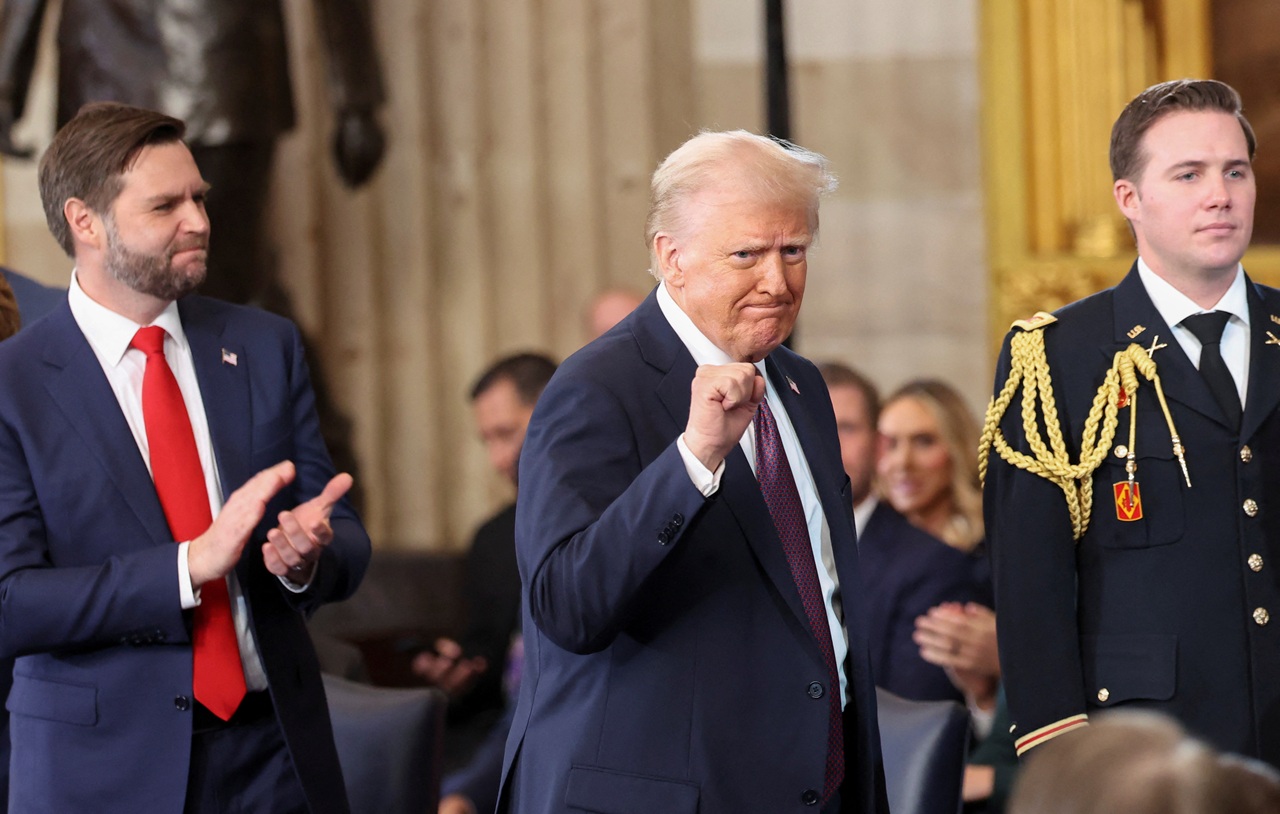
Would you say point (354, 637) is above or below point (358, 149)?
below

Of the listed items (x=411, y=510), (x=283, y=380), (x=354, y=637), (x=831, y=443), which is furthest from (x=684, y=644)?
(x=411, y=510)

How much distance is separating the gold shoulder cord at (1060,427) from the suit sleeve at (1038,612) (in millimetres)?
24

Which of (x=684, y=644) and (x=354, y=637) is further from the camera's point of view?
(x=354, y=637)

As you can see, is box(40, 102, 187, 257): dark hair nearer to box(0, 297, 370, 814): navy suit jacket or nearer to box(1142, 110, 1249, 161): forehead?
box(0, 297, 370, 814): navy suit jacket

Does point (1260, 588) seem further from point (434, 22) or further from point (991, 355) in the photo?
point (434, 22)

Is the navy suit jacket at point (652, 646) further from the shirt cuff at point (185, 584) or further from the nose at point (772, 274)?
the shirt cuff at point (185, 584)

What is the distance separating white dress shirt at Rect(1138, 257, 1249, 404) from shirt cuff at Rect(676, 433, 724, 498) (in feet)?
2.96

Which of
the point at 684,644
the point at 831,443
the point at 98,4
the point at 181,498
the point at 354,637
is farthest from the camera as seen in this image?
the point at 354,637

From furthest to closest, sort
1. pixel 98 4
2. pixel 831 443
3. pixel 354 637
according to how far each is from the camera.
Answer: pixel 354 637
pixel 98 4
pixel 831 443

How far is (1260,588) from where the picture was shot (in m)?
2.48

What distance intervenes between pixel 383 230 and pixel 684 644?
416 centimetres

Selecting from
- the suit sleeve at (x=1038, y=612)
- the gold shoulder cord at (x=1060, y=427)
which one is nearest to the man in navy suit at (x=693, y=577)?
the suit sleeve at (x=1038, y=612)

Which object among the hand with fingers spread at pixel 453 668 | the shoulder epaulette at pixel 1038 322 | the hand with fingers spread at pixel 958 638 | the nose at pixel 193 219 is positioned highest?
the nose at pixel 193 219

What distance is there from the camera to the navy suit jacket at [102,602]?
8.44 feet
